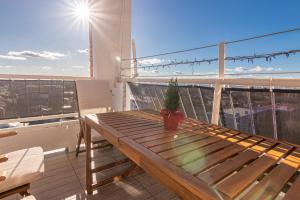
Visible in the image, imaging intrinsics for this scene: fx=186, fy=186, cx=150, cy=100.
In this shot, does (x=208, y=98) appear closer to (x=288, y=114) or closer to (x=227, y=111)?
(x=227, y=111)

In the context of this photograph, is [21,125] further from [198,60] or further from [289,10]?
[289,10]

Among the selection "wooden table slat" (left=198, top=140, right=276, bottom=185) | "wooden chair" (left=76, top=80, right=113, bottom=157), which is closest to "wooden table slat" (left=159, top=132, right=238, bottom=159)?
"wooden table slat" (left=198, top=140, right=276, bottom=185)

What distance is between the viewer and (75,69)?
3.33 meters

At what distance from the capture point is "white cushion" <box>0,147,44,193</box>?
137 centimetres

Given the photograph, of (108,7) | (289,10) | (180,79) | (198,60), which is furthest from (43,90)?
(289,10)

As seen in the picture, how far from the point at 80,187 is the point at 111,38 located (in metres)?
2.63

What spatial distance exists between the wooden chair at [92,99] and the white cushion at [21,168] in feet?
3.17

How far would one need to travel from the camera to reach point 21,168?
1.51m

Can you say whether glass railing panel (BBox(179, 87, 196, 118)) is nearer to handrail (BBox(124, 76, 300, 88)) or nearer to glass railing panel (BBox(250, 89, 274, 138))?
handrail (BBox(124, 76, 300, 88))

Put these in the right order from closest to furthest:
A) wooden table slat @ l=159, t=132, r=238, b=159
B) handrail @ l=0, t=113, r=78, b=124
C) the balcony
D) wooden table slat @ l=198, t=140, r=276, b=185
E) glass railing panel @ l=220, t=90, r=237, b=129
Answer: wooden table slat @ l=198, t=140, r=276, b=185, the balcony, wooden table slat @ l=159, t=132, r=238, b=159, glass railing panel @ l=220, t=90, r=237, b=129, handrail @ l=0, t=113, r=78, b=124

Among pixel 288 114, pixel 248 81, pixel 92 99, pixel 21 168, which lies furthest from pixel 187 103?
pixel 21 168

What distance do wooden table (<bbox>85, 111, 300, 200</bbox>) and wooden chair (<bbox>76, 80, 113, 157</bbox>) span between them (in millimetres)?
1442

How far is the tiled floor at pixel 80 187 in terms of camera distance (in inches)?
74.0

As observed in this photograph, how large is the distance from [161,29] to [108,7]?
2.55 meters
